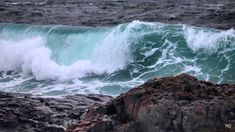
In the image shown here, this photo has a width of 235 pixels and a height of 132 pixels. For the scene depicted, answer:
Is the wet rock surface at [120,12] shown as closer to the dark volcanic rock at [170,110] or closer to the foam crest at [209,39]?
the foam crest at [209,39]

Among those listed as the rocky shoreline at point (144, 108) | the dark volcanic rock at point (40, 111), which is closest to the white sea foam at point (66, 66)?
the rocky shoreline at point (144, 108)

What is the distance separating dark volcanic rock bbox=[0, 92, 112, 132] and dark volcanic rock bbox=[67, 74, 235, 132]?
9.21 ft

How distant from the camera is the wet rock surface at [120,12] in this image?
1897 cm

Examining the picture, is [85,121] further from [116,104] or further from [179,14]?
[179,14]

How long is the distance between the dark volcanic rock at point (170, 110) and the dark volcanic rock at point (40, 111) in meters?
2.81

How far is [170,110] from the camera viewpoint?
4.85 m

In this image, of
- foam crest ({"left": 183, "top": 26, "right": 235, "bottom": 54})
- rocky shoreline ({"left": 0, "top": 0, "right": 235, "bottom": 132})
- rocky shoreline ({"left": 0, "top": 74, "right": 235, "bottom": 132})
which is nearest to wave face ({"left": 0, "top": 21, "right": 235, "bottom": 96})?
foam crest ({"left": 183, "top": 26, "right": 235, "bottom": 54})

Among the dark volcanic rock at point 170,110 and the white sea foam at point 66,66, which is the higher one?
the dark volcanic rock at point 170,110

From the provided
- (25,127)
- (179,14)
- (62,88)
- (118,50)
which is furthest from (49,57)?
(25,127)

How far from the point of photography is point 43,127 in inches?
323

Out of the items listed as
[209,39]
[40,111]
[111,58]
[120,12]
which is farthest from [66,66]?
[120,12]

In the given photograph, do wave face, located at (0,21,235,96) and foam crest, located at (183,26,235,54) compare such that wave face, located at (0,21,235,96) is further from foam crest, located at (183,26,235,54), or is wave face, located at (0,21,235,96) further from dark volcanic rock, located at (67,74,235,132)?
dark volcanic rock, located at (67,74,235,132)

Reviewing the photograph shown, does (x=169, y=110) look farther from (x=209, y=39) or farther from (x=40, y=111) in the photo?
(x=209, y=39)

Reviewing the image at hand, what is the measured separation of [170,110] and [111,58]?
10.3 m
